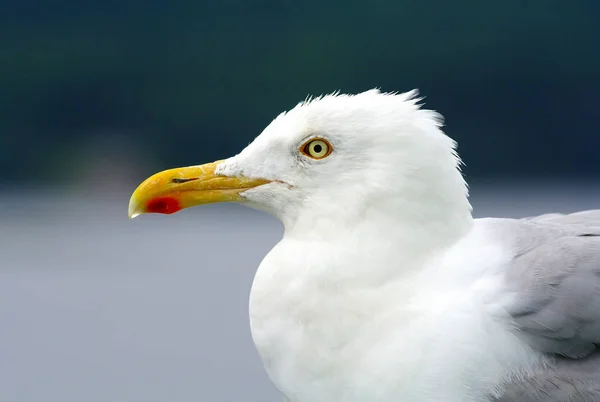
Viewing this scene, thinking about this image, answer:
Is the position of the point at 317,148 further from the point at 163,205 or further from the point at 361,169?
the point at 163,205

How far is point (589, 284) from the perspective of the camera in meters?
1.27

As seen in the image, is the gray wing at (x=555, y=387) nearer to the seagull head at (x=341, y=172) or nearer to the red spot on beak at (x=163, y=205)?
the seagull head at (x=341, y=172)

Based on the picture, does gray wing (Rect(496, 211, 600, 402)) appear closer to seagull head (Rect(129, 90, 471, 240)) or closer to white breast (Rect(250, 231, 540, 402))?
white breast (Rect(250, 231, 540, 402))

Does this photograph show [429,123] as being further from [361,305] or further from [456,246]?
[361,305]

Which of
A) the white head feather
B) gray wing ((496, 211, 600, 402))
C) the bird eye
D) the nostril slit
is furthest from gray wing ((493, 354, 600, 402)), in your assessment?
the nostril slit

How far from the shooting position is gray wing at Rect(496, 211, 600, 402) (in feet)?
4.08

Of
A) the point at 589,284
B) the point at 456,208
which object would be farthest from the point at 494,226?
the point at 589,284

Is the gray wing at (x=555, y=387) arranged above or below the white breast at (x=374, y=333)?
below

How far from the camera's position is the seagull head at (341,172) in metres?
1.35

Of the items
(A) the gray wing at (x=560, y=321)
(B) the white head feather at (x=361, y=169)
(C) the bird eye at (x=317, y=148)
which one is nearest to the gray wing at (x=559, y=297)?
(A) the gray wing at (x=560, y=321)

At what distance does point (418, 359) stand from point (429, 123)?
0.34m

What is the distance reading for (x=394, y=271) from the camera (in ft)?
4.36

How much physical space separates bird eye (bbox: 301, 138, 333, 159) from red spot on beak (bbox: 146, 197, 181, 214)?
209 mm

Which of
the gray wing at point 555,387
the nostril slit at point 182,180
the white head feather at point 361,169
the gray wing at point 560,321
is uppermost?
the nostril slit at point 182,180
